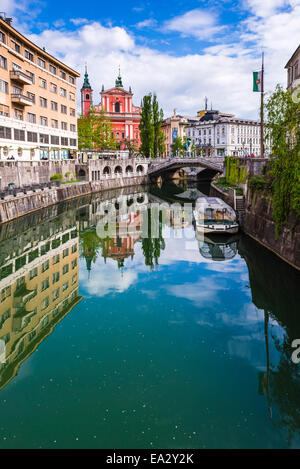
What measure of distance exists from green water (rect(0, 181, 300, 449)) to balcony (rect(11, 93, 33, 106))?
30.2 m

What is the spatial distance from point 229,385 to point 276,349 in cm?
343

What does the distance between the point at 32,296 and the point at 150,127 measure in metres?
72.7

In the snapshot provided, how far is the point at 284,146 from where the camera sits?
73.3ft

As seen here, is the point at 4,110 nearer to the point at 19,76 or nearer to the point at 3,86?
the point at 3,86

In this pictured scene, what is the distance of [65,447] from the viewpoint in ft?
30.0

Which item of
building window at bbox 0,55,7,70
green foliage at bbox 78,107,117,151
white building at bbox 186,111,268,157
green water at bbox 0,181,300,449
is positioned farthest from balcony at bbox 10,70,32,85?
white building at bbox 186,111,268,157

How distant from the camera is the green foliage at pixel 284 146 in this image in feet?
70.7

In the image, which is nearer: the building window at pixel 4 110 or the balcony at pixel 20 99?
the building window at pixel 4 110

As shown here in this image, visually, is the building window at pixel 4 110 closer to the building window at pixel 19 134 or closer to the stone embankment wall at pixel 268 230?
the building window at pixel 19 134

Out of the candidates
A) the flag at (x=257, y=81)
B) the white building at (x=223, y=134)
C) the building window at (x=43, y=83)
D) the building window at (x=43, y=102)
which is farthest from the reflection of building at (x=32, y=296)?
the white building at (x=223, y=134)

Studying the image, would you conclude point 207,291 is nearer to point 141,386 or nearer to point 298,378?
point 298,378

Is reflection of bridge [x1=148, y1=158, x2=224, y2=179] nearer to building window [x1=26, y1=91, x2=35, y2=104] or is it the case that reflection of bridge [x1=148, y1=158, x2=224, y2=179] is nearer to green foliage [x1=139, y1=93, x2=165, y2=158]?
green foliage [x1=139, y1=93, x2=165, y2=158]

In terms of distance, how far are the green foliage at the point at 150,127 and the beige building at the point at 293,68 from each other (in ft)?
117

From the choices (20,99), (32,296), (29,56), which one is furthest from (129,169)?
(32,296)
